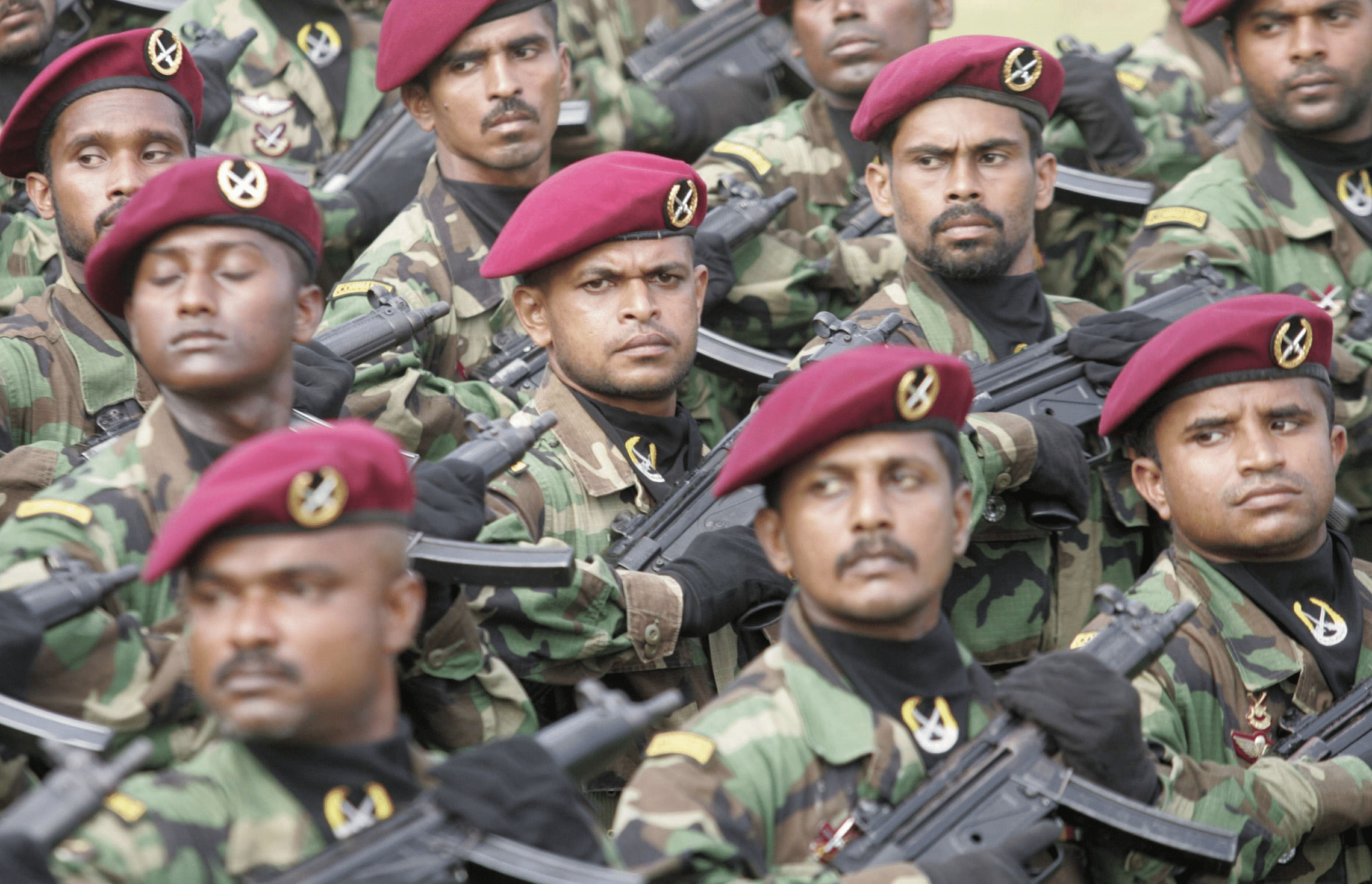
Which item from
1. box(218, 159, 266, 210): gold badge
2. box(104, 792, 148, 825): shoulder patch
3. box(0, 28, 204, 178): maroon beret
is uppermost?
box(218, 159, 266, 210): gold badge

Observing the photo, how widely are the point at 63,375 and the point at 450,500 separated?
57.2 inches

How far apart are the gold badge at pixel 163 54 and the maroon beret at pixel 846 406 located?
260 cm

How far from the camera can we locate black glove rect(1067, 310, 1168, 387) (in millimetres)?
6477

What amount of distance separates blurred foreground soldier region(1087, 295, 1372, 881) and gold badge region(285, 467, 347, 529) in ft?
7.25

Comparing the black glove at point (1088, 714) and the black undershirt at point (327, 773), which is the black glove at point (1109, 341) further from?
the black undershirt at point (327, 773)

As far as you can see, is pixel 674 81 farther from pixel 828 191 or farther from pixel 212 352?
pixel 212 352

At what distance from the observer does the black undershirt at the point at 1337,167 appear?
Result: 775 centimetres

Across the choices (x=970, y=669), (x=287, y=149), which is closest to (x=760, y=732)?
(x=970, y=669)

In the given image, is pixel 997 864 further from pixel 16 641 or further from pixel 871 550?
pixel 16 641

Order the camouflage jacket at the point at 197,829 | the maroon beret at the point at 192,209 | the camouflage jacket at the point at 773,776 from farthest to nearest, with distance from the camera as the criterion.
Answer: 1. the maroon beret at the point at 192,209
2. the camouflage jacket at the point at 773,776
3. the camouflage jacket at the point at 197,829

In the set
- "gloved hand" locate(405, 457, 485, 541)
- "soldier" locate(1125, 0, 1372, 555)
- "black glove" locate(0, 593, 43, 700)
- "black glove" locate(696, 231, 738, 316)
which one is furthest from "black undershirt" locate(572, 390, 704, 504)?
"black glove" locate(0, 593, 43, 700)

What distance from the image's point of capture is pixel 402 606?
4.02 m

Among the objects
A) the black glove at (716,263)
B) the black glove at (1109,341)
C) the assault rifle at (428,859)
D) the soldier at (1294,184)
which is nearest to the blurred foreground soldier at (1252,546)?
the black glove at (1109,341)

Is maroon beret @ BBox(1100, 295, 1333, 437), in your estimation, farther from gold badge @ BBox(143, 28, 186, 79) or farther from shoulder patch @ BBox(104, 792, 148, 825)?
shoulder patch @ BBox(104, 792, 148, 825)
